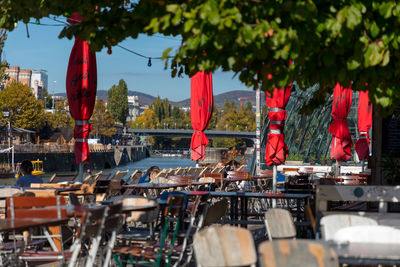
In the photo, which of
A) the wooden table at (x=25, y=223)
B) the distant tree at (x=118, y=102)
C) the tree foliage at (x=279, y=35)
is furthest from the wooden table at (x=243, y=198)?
the distant tree at (x=118, y=102)

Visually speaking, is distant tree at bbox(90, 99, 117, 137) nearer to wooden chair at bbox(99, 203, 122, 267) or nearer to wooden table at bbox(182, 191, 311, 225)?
wooden table at bbox(182, 191, 311, 225)

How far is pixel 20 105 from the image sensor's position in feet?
238

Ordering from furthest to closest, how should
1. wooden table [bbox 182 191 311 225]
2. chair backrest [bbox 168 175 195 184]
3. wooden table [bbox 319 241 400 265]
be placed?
1. chair backrest [bbox 168 175 195 184]
2. wooden table [bbox 182 191 311 225]
3. wooden table [bbox 319 241 400 265]

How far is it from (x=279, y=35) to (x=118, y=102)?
Result: 150820mm

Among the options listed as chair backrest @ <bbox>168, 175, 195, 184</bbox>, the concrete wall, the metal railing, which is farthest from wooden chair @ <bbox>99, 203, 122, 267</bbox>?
the metal railing

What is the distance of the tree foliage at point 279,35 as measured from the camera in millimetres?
4328

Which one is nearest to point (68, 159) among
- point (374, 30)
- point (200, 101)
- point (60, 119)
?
point (60, 119)

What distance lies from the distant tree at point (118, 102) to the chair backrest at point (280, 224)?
14813 cm

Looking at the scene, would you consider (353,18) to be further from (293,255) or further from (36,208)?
(36,208)

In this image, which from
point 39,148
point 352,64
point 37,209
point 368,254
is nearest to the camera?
point 368,254

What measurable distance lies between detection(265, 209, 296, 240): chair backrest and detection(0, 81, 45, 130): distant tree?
6787 cm

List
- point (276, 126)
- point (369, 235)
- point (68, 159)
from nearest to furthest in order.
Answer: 1. point (369, 235)
2. point (276, 126)
3. point (68, 159)

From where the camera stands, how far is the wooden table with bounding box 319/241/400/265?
4.11 metres

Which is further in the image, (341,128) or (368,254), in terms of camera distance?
(341,128)
